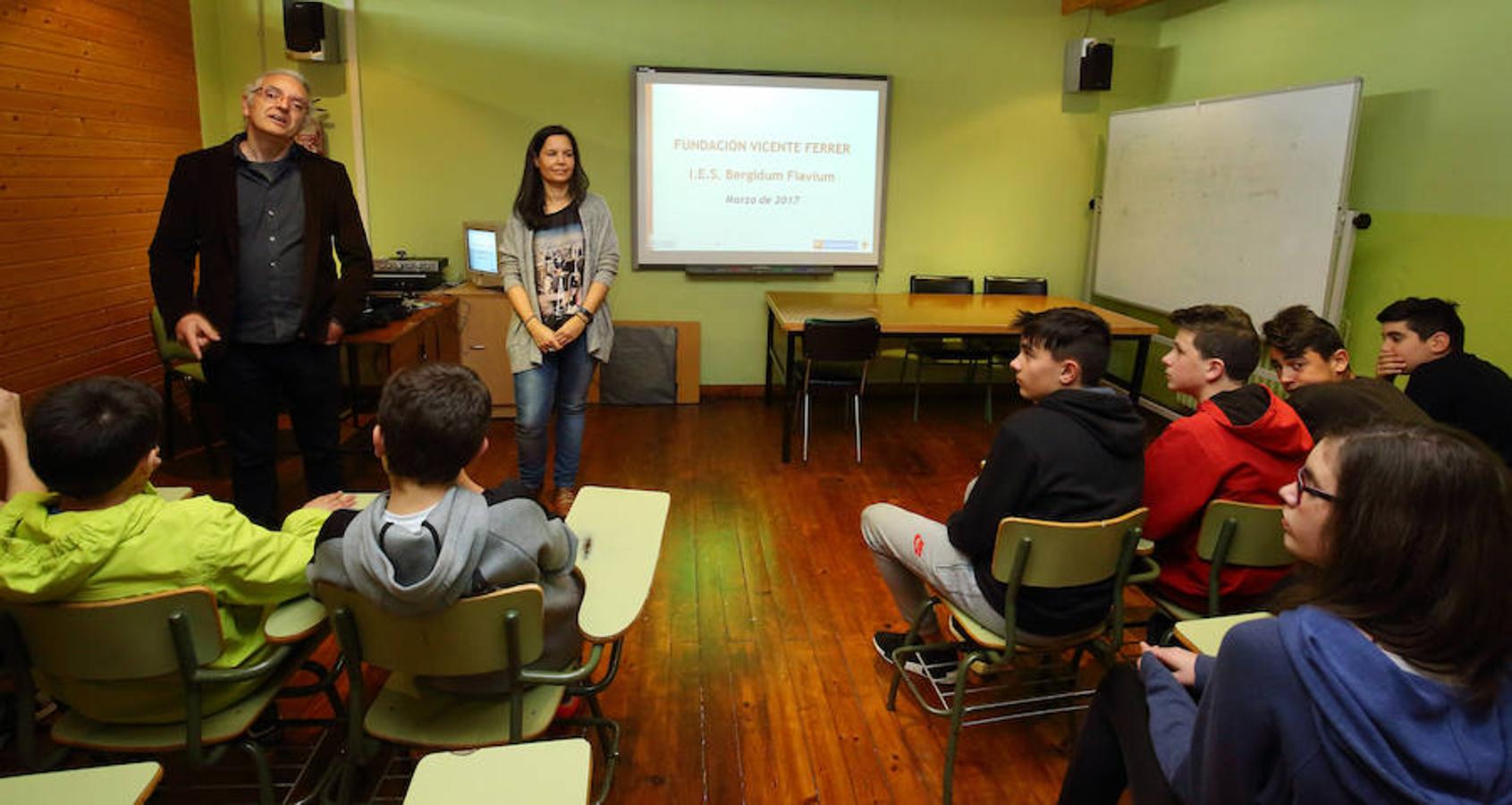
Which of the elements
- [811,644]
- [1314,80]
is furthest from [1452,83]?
[811,644]

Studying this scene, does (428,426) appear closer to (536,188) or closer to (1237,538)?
(1237,538)

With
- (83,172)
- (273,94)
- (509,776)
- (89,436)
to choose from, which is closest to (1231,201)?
(273,94)

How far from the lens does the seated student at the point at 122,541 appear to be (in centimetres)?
134

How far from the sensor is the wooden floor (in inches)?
80.0

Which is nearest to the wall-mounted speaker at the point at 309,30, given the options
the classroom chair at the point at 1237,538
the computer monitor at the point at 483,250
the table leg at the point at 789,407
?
the computer monitor at the point at 483,250

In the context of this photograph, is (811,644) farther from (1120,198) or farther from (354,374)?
(1120,198)

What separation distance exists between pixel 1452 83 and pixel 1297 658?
3.71m

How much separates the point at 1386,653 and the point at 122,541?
1.77 metres

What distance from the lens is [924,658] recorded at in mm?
2488

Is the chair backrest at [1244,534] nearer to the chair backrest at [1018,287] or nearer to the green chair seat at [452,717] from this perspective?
the green chair seat at [452,717]

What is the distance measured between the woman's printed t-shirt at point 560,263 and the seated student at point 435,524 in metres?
1.74

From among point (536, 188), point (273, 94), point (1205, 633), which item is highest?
point (273, 94)

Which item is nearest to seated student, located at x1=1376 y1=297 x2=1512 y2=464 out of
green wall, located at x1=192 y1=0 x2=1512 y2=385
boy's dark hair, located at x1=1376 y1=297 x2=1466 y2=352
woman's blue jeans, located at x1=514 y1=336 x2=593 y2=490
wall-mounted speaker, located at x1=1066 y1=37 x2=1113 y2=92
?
boy's dark hair, located at x1=1376 y1=297 x2=1466 y2=352

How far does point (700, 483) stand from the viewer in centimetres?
400
